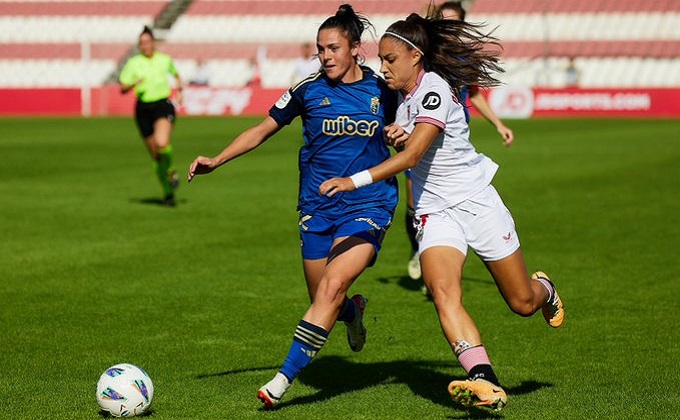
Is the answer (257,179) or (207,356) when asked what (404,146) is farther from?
(257,179)

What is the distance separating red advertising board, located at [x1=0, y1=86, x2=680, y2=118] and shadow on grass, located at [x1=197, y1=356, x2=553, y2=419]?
3111cm

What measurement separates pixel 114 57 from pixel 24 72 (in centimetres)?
410

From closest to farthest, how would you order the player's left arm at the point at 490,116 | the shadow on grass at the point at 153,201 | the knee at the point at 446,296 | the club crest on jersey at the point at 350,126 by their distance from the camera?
the knee at the point at 446,296 < the club crest on jersey at the point at 350,126 < the player's left arm at the point at 490,116 < the shadow on grass at the point at 153,201

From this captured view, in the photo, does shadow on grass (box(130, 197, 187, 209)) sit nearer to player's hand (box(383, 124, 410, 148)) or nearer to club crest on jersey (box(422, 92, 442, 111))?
player's hand (box(383, 124, 410, 148))

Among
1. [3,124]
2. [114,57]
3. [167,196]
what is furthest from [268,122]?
[114,57]

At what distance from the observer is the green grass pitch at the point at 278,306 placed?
650cm

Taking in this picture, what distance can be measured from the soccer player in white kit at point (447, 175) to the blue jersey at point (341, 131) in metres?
0.30

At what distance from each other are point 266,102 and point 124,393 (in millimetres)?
34846

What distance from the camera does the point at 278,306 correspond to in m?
9.50

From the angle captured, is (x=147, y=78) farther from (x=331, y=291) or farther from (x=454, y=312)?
(x=454, y=312)

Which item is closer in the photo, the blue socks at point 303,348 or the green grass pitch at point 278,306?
the blue socks at point 303,348

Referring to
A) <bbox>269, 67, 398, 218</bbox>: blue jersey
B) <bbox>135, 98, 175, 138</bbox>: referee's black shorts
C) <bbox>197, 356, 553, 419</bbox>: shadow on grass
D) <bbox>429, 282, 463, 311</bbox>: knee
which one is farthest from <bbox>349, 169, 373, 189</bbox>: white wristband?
<bbox>135, 98, 175, 138</bbox>: referee's black shorts

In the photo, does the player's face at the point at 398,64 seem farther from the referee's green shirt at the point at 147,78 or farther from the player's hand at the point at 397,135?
the referee's green shirt at the point at 147,78

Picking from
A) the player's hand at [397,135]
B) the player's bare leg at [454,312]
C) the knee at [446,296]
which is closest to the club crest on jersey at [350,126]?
the player's hand at [397,135]
